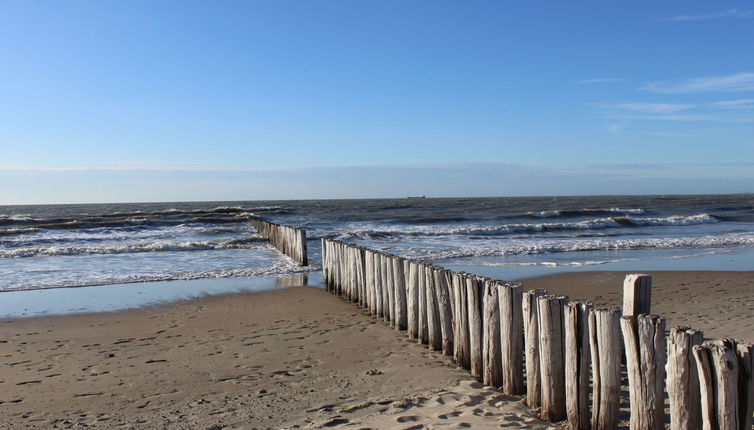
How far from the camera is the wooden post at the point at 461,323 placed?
6.27m

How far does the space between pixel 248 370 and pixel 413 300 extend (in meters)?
2.32

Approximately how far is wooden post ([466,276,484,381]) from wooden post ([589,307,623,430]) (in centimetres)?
158

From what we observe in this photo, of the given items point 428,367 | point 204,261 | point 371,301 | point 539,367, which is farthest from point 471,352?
point 204,261

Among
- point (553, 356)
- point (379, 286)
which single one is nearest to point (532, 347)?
point (553, 356)

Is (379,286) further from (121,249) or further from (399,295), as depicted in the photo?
(121,249)

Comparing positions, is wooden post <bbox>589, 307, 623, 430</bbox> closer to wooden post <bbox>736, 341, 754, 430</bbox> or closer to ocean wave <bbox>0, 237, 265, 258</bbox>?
wooden post <bbox>736, 341, 754, 430</bbox>

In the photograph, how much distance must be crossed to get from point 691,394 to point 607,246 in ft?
64.7

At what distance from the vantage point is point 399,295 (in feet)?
27.5

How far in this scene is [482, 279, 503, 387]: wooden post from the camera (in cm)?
564

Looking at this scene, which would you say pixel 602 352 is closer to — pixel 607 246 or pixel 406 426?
pixel 406 426

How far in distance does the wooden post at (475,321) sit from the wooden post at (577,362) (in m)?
1.34

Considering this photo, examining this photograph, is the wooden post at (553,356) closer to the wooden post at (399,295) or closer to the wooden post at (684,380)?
the wooden post at (684,380)

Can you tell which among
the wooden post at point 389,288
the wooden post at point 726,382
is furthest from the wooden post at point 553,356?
the wooden post at point 389,288

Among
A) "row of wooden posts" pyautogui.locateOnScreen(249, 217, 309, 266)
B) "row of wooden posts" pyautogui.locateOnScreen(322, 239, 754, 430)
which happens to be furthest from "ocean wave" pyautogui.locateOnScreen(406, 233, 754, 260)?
"row of wooden posts" pyautogui.locateOnScreen(322, 239, 754, 430)
